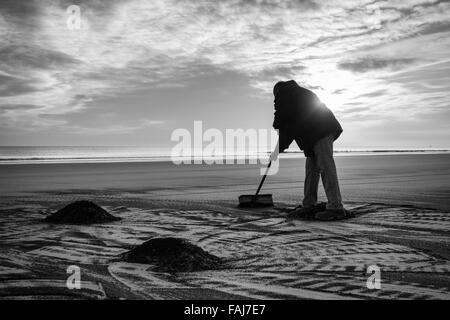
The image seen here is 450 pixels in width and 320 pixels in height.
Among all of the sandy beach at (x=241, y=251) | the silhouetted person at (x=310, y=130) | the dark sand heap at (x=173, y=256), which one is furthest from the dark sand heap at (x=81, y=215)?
the silhouetted person at (x=310, y=130)

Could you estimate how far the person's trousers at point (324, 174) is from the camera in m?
6.23

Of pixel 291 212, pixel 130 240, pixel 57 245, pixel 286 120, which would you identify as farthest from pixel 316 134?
pixel 57 245

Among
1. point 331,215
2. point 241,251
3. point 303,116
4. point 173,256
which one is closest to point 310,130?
point 303,116

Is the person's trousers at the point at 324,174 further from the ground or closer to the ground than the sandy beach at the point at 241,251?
further from the ground

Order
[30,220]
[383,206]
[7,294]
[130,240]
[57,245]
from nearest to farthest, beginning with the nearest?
[7,294] → [57,245] → [130,240] → [30,220] → [383,206]

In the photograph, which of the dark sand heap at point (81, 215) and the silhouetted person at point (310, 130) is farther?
the silhouetted person at point (310, 130)

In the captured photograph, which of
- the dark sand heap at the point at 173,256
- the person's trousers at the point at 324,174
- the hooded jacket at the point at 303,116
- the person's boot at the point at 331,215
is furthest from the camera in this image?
the hooded jacket at the point at 303,116

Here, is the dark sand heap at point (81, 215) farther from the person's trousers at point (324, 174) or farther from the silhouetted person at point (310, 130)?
the person's trousers at point (324, 174)

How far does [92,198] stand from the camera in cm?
918

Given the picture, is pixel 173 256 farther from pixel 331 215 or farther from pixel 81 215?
pixel 331 215

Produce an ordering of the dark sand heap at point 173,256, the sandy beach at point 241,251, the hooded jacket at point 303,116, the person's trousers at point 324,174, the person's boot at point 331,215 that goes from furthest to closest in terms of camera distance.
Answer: the hooded jacket at point 303,116 < the person's trousers at point 324,174 < the person's boot at point 331,215 < the dark sand heap at point 173,256 < the sandy beach at point 241,251

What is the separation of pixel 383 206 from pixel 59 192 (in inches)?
290

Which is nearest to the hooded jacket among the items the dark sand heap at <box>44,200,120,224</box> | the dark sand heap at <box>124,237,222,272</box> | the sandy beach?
the sandy beach
